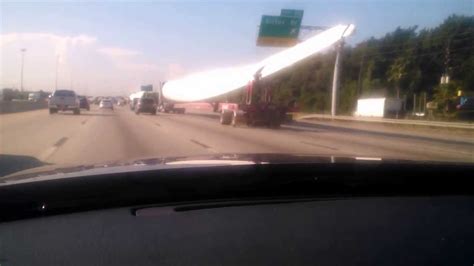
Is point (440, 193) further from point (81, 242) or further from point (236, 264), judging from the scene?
point (81, 242)

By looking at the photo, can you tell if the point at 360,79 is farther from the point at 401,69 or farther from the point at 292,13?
the point at 292,13

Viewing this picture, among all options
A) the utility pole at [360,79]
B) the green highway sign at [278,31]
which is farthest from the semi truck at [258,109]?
the utility pole at [360,79]

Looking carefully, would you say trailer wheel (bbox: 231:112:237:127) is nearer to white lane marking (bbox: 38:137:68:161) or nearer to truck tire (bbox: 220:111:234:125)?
truck tire (bbox: 220:111:234:125)

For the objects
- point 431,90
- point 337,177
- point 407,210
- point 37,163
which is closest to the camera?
point 407,210

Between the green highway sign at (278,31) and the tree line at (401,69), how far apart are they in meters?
22.1

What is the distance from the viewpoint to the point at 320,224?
248 cm

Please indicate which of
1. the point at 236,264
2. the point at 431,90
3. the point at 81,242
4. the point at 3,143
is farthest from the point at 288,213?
the point at 431,90

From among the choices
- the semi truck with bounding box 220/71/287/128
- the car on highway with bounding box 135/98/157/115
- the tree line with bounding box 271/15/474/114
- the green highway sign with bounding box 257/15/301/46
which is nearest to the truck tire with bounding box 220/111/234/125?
the semi truck with bounding box 220/71/287/128

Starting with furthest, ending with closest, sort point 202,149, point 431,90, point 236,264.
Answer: point 431,90 < point 202,149 < point 236,264

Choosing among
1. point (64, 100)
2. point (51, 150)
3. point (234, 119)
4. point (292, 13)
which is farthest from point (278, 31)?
point (51, 150)

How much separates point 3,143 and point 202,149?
241 inches

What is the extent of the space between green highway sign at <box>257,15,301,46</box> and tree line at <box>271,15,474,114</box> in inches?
870

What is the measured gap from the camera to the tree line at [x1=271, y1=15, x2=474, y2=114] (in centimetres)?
6944

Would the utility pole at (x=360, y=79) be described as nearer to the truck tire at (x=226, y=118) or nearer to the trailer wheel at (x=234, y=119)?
the truck tire at (x=226, y=118)
